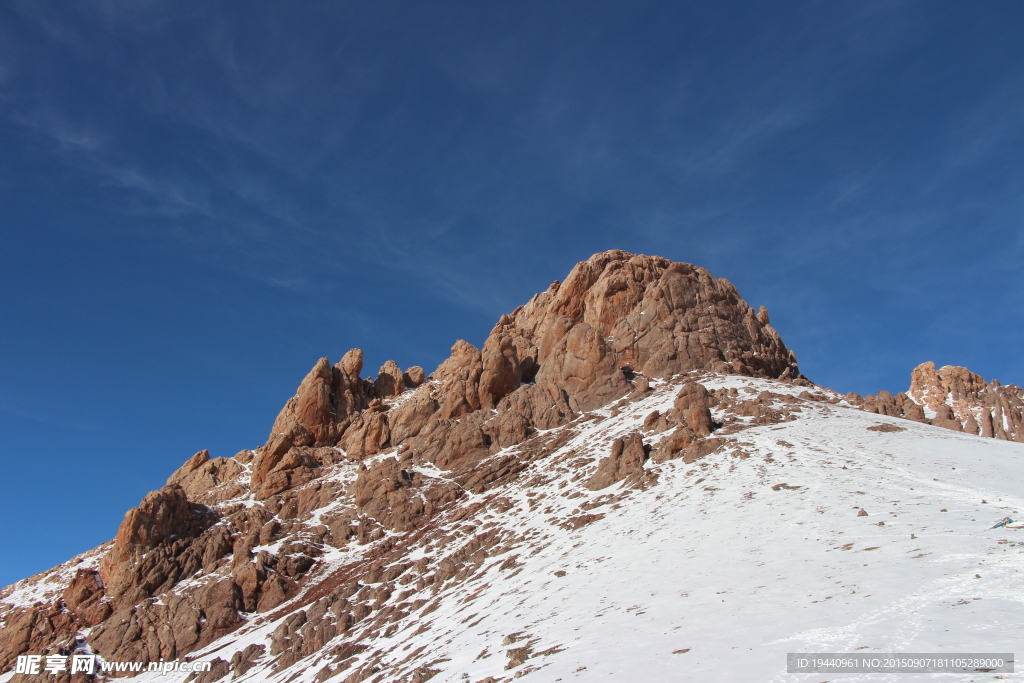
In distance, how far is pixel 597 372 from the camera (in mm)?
67812

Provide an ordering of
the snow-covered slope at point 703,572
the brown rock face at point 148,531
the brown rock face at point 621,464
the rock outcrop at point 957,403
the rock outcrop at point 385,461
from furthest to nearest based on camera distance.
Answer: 1. the rock outcrop at point 957,403
2. the brown rock face at point 148,531
3. the rock outcrop at point 385,461
4. the brown rock face at point 621,464
5. the snow-covered slope at point 703,572

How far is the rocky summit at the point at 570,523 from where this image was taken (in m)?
18.1

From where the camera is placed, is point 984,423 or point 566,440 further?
point 984,423

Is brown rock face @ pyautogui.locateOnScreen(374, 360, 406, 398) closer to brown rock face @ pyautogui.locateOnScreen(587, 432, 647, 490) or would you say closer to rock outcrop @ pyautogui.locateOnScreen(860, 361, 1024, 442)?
brown rock face @ pyautogui.locateOnScreen(587, 432, 647, 490)

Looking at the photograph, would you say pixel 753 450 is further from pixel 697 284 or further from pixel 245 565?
pixel 697 284

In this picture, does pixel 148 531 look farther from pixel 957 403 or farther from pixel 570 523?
pixel 957 403

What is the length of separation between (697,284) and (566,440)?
115 ft

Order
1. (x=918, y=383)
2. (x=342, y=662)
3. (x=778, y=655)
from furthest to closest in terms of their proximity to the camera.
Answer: (x=918, y=383) → (x=342, y=662) → (x=778, y=655)

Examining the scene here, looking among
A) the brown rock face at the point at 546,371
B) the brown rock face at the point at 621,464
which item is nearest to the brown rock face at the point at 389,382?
the brown rock face at the point at 546,371

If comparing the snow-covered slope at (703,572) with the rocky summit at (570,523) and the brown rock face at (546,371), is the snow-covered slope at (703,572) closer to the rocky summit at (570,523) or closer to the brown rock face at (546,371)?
the rocky summit at (570,523)

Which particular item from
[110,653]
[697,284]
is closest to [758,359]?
[697,284]

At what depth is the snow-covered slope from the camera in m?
15.1

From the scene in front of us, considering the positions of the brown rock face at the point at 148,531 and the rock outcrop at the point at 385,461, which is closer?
the rock outcrop at the point at 385,461

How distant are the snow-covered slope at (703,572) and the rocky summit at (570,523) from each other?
16 cm
